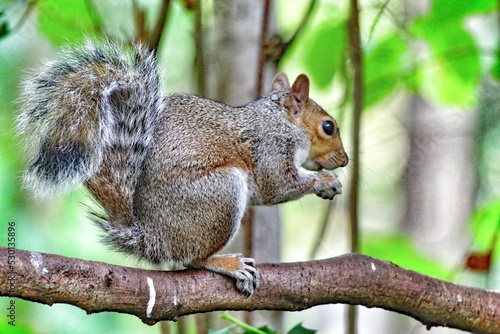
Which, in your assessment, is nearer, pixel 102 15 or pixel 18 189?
pixel 18 189

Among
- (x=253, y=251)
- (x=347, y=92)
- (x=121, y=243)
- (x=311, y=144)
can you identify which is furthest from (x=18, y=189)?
(x=347, y=92)

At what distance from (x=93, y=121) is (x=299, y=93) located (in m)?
0.65

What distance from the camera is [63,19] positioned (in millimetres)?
2014

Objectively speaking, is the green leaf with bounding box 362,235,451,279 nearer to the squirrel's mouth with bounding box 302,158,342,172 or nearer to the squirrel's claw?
the squirrel's mouth with bounding box 302,158,342,172

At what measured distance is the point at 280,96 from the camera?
2.03m

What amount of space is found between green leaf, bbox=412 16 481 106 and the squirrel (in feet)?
2.75

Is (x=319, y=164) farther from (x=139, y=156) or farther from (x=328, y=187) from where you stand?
(x=139, y=156)

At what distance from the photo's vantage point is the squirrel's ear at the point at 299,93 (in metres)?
1.95

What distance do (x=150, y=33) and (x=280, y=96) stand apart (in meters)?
0.41

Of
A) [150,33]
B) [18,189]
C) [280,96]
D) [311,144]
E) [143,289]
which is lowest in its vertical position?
[143,289]

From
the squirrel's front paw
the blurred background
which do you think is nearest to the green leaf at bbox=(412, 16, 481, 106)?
the blurred background

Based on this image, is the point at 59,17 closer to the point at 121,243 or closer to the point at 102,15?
the point at 102,15

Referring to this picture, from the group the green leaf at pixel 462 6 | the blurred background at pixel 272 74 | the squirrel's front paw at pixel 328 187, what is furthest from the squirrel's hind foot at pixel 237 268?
the green leaf at pixel 462 6

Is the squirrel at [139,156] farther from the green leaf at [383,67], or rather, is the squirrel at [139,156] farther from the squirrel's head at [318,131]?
the green leaf at [383,67]
